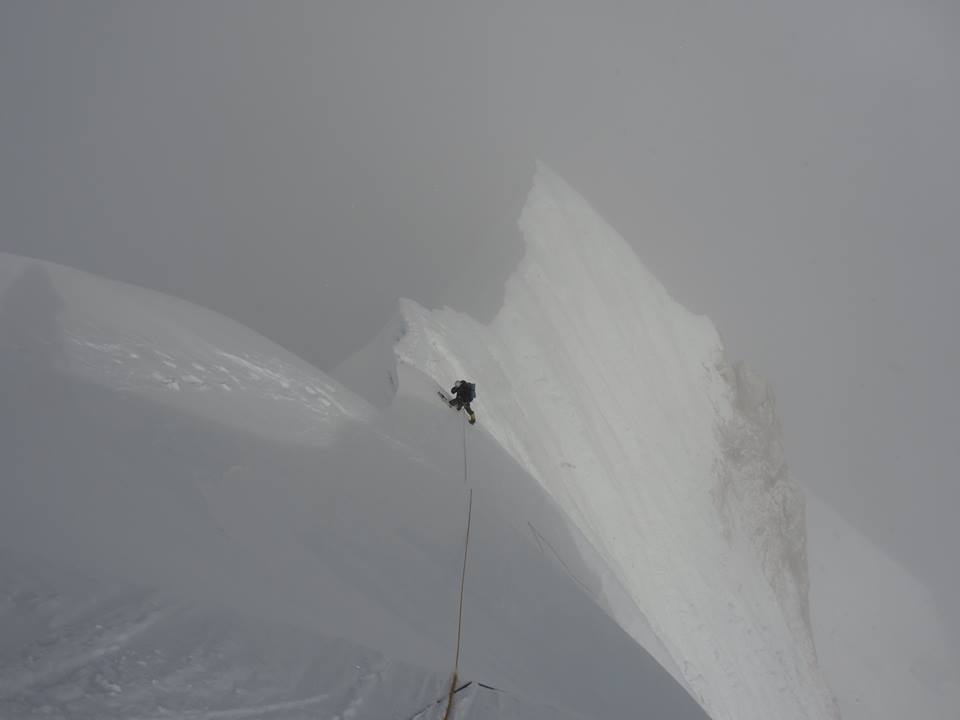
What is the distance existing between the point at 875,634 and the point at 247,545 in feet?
65.6

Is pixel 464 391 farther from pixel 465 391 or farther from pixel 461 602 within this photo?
pixel 461 602

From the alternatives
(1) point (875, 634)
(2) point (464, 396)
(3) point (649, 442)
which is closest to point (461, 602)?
(2) point (464, 396)

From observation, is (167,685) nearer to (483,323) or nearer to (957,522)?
(483,323)

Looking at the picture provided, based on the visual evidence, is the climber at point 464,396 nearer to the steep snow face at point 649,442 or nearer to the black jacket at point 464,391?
the black jacket at point 464,391

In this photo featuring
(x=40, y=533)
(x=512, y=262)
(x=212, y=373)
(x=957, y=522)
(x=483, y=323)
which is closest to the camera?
(x=40, y=533)

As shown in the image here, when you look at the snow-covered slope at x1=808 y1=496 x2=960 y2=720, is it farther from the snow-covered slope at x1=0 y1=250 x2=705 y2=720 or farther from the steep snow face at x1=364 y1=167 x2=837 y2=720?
the snow-covered slope at x1=0 y1=250 x2=705 y2=720

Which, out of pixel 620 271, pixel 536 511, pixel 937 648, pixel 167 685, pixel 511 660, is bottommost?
pixel 167 685

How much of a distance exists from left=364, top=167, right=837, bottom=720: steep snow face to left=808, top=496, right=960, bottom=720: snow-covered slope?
12.0ft

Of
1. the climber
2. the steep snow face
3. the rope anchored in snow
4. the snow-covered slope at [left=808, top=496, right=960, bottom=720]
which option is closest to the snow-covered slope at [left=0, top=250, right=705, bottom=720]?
the rope anchored in snow

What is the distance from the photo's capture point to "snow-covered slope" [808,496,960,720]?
1617cm

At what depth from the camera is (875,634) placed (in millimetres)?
17609

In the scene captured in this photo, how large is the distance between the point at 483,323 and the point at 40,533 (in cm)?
748

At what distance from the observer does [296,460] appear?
14.9 feet

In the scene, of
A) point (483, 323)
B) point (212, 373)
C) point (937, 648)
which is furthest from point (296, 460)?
point (937, 648)
